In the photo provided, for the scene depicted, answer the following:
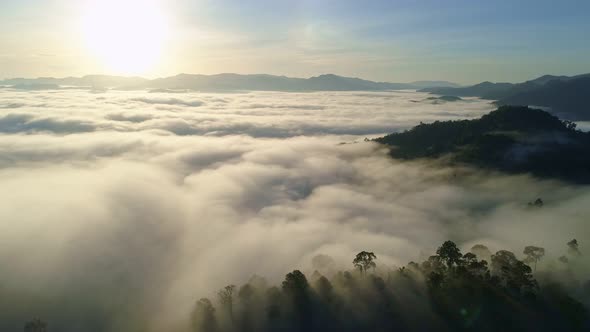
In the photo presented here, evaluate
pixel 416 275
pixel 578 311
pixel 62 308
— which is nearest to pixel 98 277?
pixel 62 308

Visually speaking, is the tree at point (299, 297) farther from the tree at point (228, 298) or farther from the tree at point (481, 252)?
the tree at point (481, 252)

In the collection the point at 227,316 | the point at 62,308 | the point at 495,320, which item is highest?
the point at 495,320

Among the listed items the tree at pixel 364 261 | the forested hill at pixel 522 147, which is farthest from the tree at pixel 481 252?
the forested hill at pixel 522 147

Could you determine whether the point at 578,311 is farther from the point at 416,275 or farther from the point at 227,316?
the point at 227,316

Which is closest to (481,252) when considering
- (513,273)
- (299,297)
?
(513,273)

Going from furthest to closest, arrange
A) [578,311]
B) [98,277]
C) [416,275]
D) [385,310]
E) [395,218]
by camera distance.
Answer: [395,218]
[98,277]
[416,275]
[385,310]
[578,311]

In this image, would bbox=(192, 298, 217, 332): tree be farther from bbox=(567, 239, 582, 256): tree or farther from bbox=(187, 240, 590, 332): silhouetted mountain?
bbox=(567, 239, 582, 256): tree
